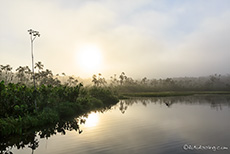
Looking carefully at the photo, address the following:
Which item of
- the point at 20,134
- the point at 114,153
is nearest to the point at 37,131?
the point at 20,134

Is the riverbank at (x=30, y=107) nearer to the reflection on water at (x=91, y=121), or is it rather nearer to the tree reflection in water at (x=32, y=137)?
the tree reflection in water at (x=32, y=137)

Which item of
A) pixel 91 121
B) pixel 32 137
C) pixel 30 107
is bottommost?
pixel 91 121

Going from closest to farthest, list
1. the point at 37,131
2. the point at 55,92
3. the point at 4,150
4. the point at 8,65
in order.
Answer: the point at 4,150, the point at 37,131, the point at 55,92, the point at 8,65

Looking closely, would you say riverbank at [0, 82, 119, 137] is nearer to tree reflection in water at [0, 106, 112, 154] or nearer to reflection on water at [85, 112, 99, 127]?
tree reflection in water at [0, 106, 112, 154]

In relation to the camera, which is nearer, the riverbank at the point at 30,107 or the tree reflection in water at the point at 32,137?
the tree reflection in water at the point at 32,137

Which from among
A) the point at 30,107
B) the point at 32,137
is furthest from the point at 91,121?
the point at 32,137

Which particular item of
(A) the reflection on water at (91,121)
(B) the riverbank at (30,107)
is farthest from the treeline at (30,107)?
(A) the reflection on water at (91,121)

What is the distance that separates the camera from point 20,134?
21.1 metres

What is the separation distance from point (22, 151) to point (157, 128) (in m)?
16.6

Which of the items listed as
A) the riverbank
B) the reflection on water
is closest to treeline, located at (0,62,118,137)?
the riverbank

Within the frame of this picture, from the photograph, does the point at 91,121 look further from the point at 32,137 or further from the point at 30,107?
the point at 32,137

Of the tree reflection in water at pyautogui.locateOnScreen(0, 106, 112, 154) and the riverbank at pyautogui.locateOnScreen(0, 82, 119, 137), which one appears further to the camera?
the riverbank at pyautogui.locateOnScreen(0, 82, 119, 137)

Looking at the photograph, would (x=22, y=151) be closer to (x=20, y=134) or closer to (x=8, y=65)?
(x=20, y=134)

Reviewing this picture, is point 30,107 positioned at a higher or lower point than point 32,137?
higher
